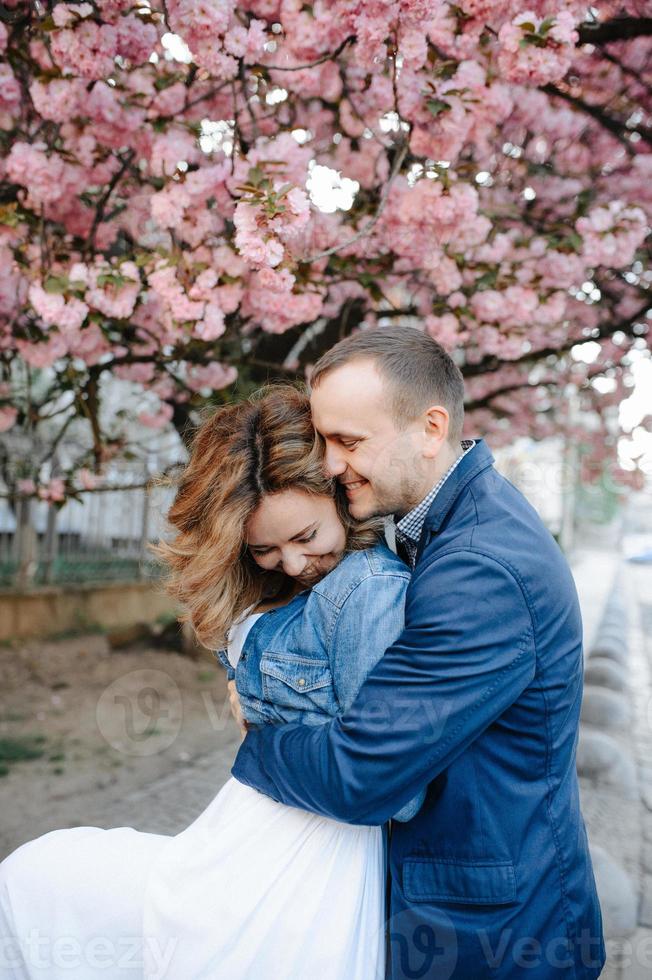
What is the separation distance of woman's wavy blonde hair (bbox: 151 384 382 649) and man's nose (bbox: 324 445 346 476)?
3 centimetres

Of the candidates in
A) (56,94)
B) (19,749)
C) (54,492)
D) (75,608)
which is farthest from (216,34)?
(75,608)

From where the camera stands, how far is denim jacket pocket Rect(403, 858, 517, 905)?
5.10 feet

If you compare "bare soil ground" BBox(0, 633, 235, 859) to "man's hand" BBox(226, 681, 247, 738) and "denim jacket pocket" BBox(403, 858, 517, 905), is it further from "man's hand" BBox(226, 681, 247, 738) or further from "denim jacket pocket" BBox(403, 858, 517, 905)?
"denim jacket pocket" BBox(403, 858, 517, 905)

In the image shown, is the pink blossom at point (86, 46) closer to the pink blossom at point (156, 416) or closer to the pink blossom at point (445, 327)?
the pink blossom at point (445, 327)

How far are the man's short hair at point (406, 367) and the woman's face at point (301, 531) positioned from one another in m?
0.30

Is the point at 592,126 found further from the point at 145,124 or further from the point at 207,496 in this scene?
the point at 207,496

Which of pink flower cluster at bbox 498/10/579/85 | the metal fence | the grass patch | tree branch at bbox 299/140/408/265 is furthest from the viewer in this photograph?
the metal fence

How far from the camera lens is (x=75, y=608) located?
28.9ft

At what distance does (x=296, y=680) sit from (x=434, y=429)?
692 mm

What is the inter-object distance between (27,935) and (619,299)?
5.42 metres

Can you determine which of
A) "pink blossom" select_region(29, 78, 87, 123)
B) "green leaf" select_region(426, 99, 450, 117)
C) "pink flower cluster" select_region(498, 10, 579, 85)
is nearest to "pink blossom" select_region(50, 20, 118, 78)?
"pink blossom" select_region(29, 78, 87, 123)

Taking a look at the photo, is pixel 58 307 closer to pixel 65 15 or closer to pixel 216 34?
pixel 65 15

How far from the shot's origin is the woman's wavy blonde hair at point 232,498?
2.00m

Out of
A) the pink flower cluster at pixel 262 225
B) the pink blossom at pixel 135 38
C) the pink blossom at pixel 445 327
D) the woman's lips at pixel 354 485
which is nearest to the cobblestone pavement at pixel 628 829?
the woman's lips at pixel 354 485
